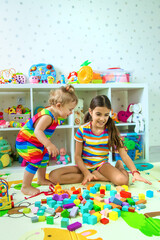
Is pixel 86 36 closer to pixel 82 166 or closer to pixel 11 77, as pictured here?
pixel 11 77

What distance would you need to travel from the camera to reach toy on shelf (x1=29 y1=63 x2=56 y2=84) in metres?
2.07

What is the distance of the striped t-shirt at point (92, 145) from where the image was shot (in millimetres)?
1465

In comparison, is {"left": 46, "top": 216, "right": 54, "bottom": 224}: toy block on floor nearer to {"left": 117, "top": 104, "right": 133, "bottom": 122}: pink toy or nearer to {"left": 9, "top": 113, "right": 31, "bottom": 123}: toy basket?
{"left": 9, "top": 113, "right": 31, "bottom": 123}: toy basket

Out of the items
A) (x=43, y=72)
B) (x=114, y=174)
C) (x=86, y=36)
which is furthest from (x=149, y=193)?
(x=86, y=36)

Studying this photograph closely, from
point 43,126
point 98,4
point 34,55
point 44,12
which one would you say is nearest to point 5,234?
point 43,126

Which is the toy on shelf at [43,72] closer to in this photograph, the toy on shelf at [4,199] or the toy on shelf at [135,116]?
the toy on shelf at [135,116]

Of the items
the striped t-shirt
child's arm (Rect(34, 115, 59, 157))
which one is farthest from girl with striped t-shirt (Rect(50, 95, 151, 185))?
child's arm (Rect(34, 115, 59, 157))

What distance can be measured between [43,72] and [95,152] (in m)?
1.01

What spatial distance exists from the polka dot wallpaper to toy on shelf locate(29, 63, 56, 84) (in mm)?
70

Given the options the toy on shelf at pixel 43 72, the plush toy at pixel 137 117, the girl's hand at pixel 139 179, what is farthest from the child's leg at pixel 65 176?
the toy on shelf at pixel 43 72

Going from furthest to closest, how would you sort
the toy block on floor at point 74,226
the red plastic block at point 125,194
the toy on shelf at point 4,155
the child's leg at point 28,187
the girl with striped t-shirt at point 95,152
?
the toy on shelf at point 4,155, the girl with striped t-shirt at point 95,152, the child's leg at point 28,187, the red plastic block at point 125,194, the toy block on floor at point 74,226

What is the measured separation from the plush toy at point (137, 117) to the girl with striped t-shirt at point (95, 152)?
597 millimetres

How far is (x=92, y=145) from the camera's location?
58.0 inches

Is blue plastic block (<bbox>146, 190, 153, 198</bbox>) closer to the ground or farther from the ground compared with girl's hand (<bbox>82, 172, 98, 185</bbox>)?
closer to the ground
